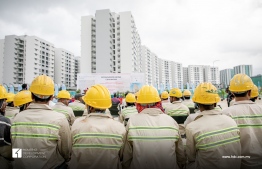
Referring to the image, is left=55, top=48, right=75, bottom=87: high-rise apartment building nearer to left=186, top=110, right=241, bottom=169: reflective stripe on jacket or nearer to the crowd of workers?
the crowd of workers

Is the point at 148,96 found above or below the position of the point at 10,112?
above

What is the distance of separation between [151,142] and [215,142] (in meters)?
0.76

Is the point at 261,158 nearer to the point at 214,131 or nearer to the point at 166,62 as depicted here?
the point at 214,131

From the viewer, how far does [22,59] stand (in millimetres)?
61969

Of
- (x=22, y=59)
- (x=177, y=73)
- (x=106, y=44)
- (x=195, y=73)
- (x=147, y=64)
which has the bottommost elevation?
(x=177, y=73)

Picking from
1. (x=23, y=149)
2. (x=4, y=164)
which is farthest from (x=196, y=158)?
(x=4, y=164)

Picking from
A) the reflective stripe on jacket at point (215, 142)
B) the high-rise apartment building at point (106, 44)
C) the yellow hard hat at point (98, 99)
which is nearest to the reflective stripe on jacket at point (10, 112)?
the yellow hard hat at point (98, 99)

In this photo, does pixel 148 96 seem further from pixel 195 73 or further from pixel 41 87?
pixel 195 73

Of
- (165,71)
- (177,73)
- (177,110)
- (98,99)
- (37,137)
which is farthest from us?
(177,73)

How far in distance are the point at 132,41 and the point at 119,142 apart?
180ft

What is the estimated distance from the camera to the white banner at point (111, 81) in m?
19.8

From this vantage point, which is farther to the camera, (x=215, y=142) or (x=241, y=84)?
(x=241, y=84)

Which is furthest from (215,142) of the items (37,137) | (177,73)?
(177,73)

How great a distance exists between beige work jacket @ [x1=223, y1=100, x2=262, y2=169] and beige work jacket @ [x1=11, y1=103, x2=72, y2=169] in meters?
2.43
